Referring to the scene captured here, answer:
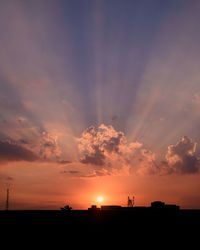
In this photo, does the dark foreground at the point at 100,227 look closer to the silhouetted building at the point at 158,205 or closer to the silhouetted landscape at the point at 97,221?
the silhouetted landscape at the point at 97,221

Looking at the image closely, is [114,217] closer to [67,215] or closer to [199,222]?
[67,215]

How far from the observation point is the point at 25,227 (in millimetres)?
26000

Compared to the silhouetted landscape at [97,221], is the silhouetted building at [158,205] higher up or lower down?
higher up

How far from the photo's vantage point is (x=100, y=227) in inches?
1032

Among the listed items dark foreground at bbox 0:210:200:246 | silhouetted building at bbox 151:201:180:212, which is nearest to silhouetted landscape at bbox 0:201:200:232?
dark foreground at bbox 0:210:200:246

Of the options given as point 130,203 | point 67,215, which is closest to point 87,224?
point 67,215

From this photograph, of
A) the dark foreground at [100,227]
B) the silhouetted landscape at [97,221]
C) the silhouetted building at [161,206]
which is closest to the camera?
the dark foreground at [100,227]

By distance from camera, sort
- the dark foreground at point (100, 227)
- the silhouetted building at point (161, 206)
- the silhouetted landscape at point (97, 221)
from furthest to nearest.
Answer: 1. the silhouetted building at point (161, 206)
2. the silhouetted landscape at point (97, 221)
3. the dark foreground at point (100, 227)

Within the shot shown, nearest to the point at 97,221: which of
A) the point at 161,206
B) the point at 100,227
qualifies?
the point at 100,227

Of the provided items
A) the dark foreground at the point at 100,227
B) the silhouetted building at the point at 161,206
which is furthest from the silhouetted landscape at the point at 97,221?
the silhouetted building at the point at 161,206

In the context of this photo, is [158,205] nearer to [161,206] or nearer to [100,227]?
[161,206]

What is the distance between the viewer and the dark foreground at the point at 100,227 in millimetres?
25219

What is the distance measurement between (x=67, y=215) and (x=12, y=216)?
5.40 m

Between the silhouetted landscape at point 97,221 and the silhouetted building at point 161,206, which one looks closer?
the silhouetted landscape at point 97,221
